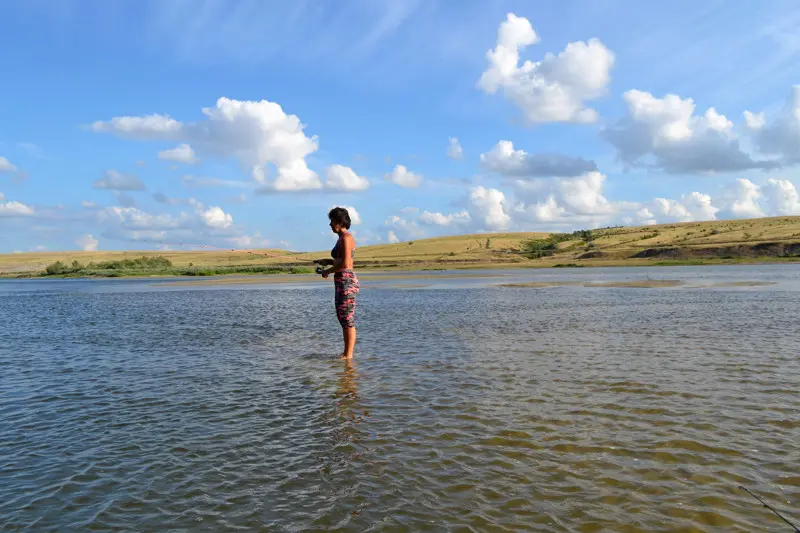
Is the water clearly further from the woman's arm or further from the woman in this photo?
the woman's arm

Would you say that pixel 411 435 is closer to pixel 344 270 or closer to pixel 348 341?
pixel 348 341

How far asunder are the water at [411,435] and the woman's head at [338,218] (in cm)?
318

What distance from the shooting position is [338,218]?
1295cm

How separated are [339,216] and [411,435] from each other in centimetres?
671

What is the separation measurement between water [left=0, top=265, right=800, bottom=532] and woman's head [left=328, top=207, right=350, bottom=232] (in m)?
3.18

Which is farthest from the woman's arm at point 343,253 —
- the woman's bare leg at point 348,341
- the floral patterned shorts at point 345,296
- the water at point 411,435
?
the water at point 411,435

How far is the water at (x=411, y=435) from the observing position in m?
5.20

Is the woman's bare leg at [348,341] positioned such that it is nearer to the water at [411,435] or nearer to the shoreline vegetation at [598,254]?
the water at [411,435]

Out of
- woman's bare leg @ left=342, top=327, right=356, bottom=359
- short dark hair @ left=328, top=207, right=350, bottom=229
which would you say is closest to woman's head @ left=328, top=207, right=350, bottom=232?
short dark hair @ left=328, top=207, right=350, bottom=229

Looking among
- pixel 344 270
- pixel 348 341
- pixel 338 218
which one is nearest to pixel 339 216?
pixel 338 218

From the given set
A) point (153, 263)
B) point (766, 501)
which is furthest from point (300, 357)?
point (153, 263)

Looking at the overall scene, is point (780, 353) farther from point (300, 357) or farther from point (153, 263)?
point (153, 263)

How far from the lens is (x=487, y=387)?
9.98 metres

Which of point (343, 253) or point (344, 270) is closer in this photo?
point (343, 253)
